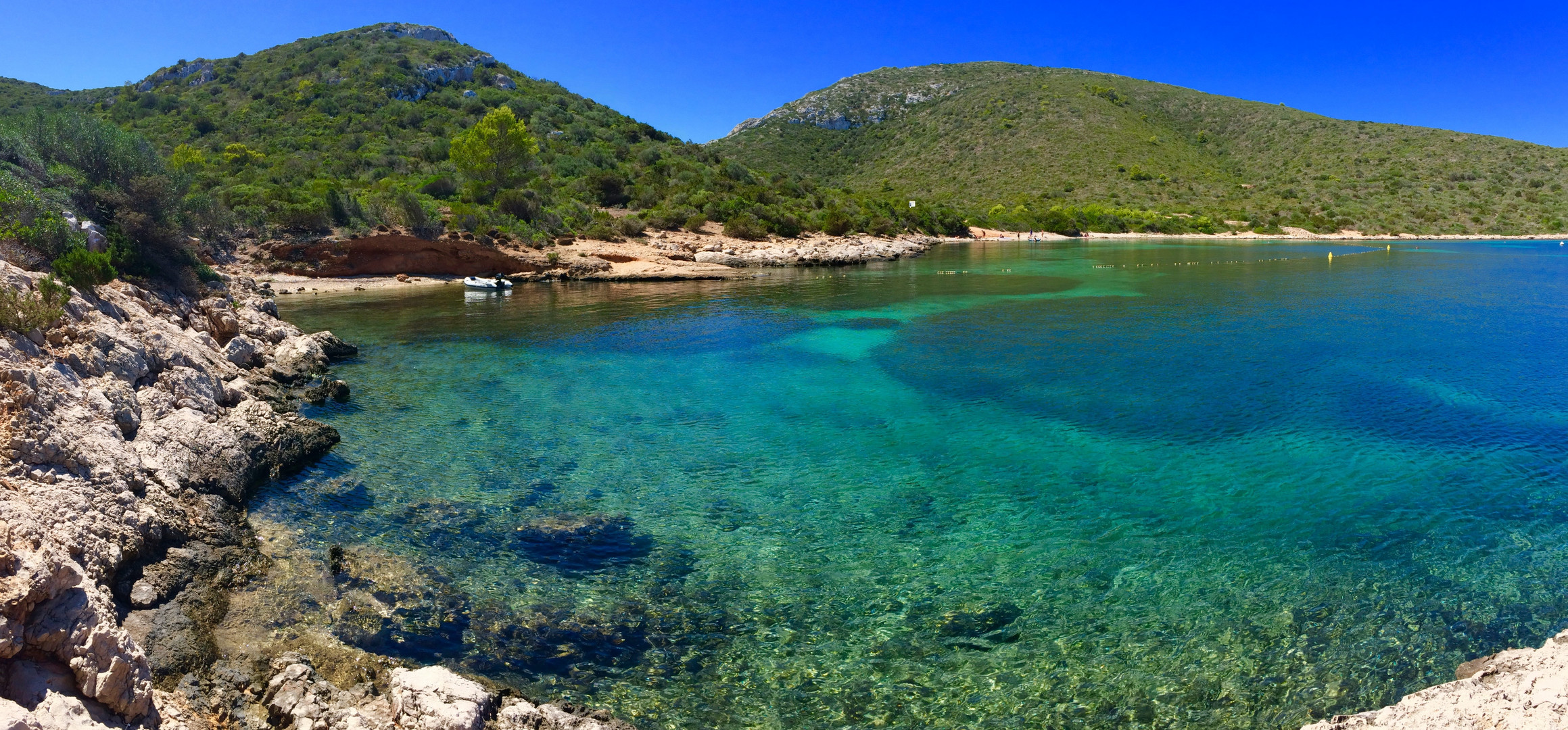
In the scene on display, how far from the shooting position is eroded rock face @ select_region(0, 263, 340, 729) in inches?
172

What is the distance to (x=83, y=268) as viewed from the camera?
35.6 ft

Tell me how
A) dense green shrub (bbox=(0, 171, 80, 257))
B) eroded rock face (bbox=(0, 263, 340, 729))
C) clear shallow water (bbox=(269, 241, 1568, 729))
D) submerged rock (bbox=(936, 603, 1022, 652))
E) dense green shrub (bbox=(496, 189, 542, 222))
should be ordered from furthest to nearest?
1. dense green shrub (bbox=(496, 189, 542, 222))
2. dense green shrub (bbox=(0, 171, 80, 257))
3. submerged rock (bbox=(936, 603, 1022, 652))
4. clear shallow water (bbox=(269, 241, 1568, 729))
5. eroded rock face (bbox=(0, 263, 340, 729))

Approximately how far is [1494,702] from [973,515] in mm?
5089

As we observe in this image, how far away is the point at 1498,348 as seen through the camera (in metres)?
18.4

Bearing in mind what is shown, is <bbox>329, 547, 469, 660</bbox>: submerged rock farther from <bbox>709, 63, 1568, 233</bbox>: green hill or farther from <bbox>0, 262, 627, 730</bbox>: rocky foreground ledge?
<bbox>709, 63, 1568, 233</bbox>: green hill

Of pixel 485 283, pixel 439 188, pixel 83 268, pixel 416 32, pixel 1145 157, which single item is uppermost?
pixel 416 32

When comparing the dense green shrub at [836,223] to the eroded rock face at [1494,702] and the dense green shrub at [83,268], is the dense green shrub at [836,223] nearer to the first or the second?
the dense green shrub at [83,268]

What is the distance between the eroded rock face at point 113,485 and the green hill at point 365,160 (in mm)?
3085

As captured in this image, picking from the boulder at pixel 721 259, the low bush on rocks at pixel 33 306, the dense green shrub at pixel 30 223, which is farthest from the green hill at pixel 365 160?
the boulder at pixel 721 259

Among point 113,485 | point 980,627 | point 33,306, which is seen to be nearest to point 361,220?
point 33,306

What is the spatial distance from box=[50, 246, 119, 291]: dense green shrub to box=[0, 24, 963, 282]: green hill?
16.9 inches

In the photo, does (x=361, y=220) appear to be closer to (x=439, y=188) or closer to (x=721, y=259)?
(x=439, y=188)

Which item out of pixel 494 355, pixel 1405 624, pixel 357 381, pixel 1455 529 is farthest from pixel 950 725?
pixel 494 355

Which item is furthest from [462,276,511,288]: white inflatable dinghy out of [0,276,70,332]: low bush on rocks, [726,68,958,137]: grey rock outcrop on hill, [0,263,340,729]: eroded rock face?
[726,68,958,137]: grey rock outcrop on hill
